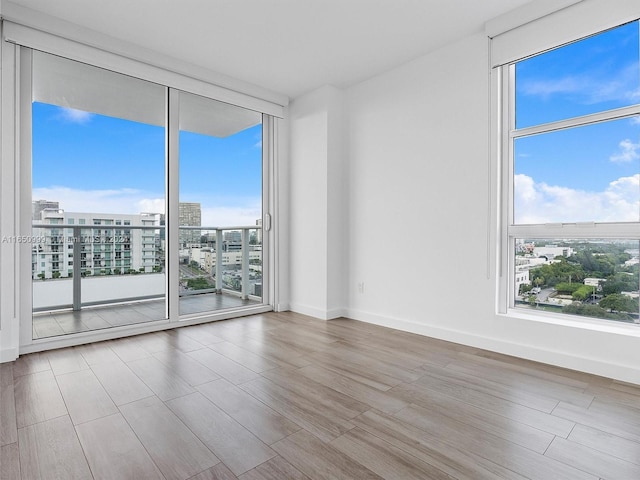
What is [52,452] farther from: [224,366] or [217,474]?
[224,366]

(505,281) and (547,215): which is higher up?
(547,215)

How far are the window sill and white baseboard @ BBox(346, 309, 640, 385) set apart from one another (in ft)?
0.63

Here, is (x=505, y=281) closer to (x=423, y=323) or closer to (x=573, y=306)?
(x=573, y=306)

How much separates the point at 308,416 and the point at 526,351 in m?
1.74

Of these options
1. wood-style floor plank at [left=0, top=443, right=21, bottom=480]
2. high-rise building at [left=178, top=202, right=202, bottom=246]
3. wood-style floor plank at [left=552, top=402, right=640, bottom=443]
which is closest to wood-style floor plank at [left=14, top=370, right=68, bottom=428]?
wood-style floor plank at [left=0, top=443, right=21, bottom=480]

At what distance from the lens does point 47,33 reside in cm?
261

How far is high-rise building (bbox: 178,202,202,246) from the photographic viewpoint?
3516 millimetres

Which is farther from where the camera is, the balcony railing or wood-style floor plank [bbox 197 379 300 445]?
the balcony railing

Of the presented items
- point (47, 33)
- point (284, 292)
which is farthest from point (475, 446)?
point (47, 33)

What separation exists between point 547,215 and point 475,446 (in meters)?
1.81

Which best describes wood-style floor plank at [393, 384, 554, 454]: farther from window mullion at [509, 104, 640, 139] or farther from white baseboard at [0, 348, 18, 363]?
white baseboard at [0, 348, 18, 363]

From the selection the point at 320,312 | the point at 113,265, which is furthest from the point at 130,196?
the point at 320,312

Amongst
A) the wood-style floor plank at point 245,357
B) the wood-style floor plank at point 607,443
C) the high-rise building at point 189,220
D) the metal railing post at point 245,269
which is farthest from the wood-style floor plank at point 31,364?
the wood-style floor plank at point 607,443

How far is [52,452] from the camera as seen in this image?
1412mm
